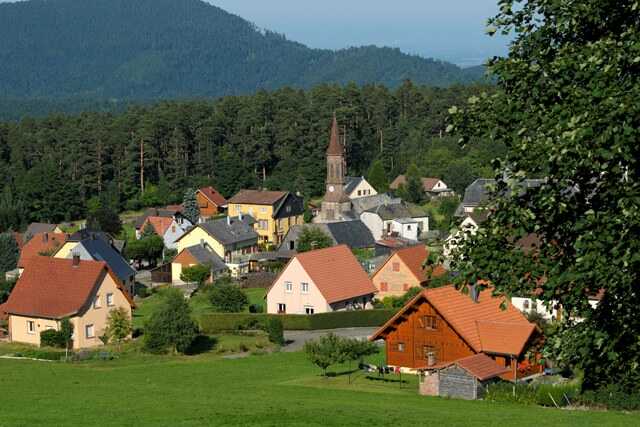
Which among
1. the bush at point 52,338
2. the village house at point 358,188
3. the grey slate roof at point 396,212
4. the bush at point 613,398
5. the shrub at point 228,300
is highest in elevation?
the village house at point 358,188

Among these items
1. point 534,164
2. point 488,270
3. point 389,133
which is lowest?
point 488,270

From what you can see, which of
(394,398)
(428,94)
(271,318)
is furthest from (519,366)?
(428,94)

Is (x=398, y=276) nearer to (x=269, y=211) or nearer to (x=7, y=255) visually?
(x=7, y=255)

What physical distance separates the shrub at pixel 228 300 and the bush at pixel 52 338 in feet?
32.2

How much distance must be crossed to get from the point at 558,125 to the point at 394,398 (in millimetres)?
15804

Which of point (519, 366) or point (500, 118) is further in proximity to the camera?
point (519, 366)

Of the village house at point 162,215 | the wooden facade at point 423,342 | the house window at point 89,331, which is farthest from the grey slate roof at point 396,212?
the wooden facade at point 423,342

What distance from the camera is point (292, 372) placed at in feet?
124

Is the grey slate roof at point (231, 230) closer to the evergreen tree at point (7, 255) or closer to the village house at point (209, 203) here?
the evergreen tree at point (7, 255)

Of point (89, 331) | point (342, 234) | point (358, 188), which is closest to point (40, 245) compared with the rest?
point (342, 234)

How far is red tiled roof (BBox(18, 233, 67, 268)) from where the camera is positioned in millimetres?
69375

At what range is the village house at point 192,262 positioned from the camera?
67.7m

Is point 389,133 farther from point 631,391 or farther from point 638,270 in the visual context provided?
Answer: point 638,270

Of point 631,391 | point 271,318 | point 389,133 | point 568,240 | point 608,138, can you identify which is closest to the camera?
point 608,138
